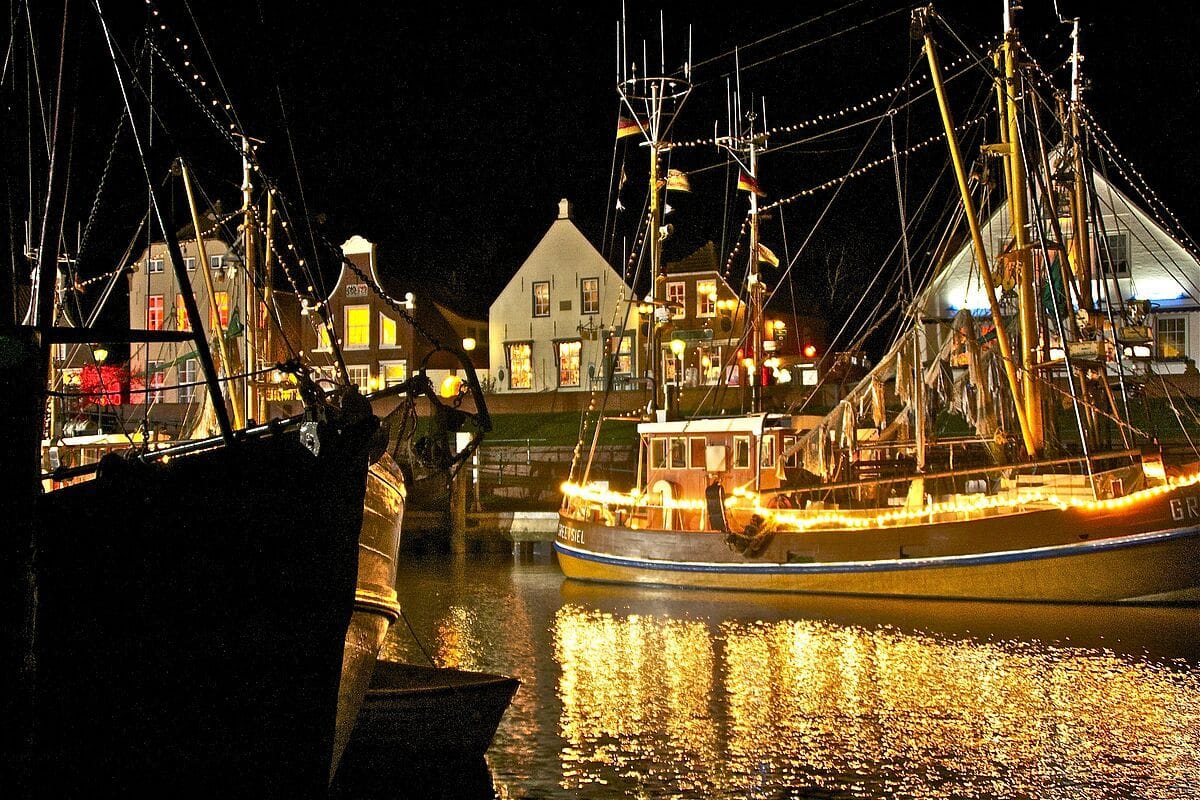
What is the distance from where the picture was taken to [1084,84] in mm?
30109

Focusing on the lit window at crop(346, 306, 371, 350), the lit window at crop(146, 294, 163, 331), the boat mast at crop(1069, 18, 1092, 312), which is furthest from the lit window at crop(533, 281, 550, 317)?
the boat mast at crop(1069, 18, 1092, 312)

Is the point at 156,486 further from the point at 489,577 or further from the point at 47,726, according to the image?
the point at 489,577

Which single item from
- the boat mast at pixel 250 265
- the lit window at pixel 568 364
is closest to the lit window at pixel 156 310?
the lit window at pixel 568 364

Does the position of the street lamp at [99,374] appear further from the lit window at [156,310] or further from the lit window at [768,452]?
the lit window at [156,310]

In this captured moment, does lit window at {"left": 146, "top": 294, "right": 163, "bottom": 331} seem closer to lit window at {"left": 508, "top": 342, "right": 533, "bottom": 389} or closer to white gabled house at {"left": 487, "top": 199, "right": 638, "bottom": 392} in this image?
white gabled house at {"left": 487, "top": 199, "right": 638, "bottom": 392}

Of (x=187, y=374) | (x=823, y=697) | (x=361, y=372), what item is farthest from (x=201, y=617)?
(x=187, y=374)

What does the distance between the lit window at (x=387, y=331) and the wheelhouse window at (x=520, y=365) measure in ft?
16.7

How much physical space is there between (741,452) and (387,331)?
28454 mm

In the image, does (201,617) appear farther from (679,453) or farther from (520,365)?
(520,365)

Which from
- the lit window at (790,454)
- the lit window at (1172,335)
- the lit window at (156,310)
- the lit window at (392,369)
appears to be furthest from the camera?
the lit window at (392,369)

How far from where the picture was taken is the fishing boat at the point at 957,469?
24.2m

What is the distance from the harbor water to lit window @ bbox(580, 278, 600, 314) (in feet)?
83.7

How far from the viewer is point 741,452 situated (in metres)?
29.1

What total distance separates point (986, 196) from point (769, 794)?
20603 mm
